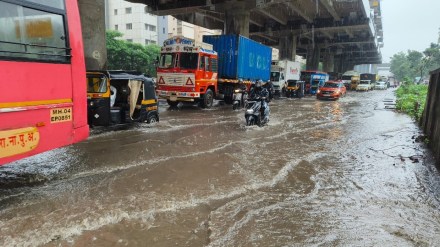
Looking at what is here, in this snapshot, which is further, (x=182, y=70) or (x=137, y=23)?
(x=137, y=23)

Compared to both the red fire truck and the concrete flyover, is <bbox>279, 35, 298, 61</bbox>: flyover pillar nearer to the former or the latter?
the concrete flyover

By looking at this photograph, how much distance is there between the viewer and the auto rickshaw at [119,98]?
7809 mm

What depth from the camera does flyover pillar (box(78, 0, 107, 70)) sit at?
41.4 ft

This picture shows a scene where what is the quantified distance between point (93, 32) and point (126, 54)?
25352 millimetres

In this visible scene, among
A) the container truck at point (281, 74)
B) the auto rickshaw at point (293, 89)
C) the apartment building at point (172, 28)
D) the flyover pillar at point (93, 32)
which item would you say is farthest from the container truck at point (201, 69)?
the apartment building at point (172, 28)

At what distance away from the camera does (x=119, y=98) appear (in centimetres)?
924

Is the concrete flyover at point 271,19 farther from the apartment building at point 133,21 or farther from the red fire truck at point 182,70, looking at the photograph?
the apartment building at point 133,21

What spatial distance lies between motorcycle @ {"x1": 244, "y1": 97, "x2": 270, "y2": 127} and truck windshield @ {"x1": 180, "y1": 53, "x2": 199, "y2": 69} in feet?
16.5

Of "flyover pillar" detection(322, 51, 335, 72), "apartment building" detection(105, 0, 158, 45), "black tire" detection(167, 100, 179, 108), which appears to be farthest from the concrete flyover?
"apartment building" detection(105, 0, 158, 45)

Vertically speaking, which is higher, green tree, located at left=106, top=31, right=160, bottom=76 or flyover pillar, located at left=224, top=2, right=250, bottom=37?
flyover pillar, located at left=224, top=2, right=250, bottom=37

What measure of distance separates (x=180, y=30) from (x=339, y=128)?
4952cm

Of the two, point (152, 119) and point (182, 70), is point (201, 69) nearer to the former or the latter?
point (182, 70)

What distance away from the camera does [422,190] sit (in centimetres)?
511

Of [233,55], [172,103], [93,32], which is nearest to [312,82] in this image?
[233,55]
